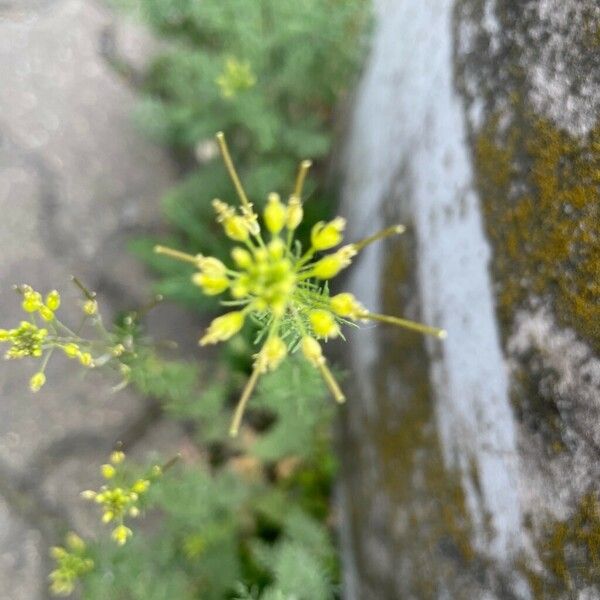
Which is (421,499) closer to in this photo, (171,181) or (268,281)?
(268,281)

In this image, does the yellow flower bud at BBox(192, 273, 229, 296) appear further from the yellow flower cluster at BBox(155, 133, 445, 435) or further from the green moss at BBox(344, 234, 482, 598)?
the green moss at BBox(344, 234, 482, 598)

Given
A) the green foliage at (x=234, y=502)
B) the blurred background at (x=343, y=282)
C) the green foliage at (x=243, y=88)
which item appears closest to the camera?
the blurred background at (x=343, y=282)

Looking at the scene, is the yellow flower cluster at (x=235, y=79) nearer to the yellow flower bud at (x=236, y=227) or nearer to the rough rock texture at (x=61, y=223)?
the rough rock texture at (x=61, y=223)

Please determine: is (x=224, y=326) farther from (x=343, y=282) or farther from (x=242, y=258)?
(x=343, y=282)

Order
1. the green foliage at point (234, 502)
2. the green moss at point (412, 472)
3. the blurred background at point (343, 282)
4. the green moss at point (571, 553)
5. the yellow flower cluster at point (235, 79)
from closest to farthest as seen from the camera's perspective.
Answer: the green moss at point (571, 553) < the blurred background at point (343, 282) < the green moss at point (412, 472) < the green foliage at point (234, 502) < the yellow flower cluster at point (235, 79)

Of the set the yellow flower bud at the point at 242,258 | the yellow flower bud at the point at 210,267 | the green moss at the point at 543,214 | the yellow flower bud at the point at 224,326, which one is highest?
the green moss at the point at 543,214

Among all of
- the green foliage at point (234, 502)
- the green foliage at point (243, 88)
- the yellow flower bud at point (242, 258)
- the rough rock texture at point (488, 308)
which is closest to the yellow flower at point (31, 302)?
the yellow flower bud at point (242, 258)

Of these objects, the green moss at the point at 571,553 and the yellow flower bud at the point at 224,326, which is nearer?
the yellow flower bud at the point at 224,326
